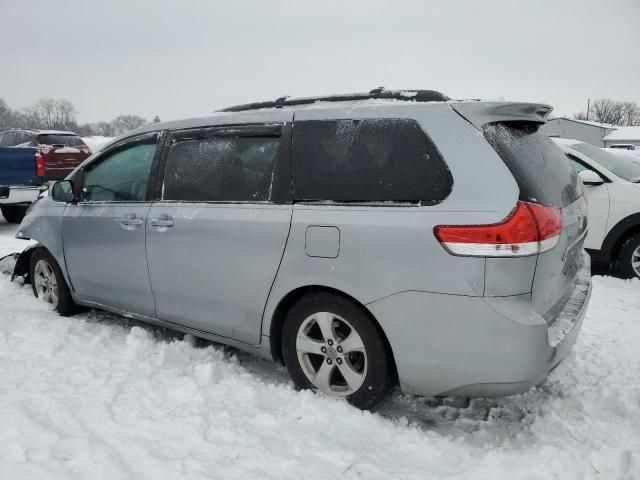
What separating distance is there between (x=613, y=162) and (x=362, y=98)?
489 cm

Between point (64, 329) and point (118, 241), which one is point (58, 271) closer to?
point (64, 329)

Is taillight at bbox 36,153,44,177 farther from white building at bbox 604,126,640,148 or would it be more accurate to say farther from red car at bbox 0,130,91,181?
white building at bbox 604,126,640,148

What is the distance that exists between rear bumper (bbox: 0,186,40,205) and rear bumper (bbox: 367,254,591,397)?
887 cm

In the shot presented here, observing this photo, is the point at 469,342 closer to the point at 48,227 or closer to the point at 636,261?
the point at 48,227

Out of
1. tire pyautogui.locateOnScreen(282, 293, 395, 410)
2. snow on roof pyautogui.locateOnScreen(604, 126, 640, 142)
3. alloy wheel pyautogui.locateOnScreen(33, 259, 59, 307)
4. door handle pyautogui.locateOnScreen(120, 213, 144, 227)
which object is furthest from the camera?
snow on roof pyautogui.locateOnScreen(604, 126, 640, 142)

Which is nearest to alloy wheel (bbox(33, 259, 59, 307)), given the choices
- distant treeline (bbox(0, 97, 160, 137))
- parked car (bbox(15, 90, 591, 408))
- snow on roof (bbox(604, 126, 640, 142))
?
parked car (bbox(15, 90, 591, 408))

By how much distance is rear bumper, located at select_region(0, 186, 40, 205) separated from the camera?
8938 mm

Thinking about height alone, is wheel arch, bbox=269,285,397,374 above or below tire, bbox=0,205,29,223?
above

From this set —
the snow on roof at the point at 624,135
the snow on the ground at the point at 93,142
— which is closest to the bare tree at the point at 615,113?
the snow on roof at the point at 624,135

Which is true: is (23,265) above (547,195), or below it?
below

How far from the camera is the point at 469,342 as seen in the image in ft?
7.69

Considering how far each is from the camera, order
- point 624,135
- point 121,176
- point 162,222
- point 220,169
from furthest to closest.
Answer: point 624,135
point 121,176
point 162,222
point 220,169

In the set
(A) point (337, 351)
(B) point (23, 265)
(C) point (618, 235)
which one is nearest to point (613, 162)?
(C) point (618, 235)

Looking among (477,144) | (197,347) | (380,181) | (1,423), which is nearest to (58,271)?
(197,347)
